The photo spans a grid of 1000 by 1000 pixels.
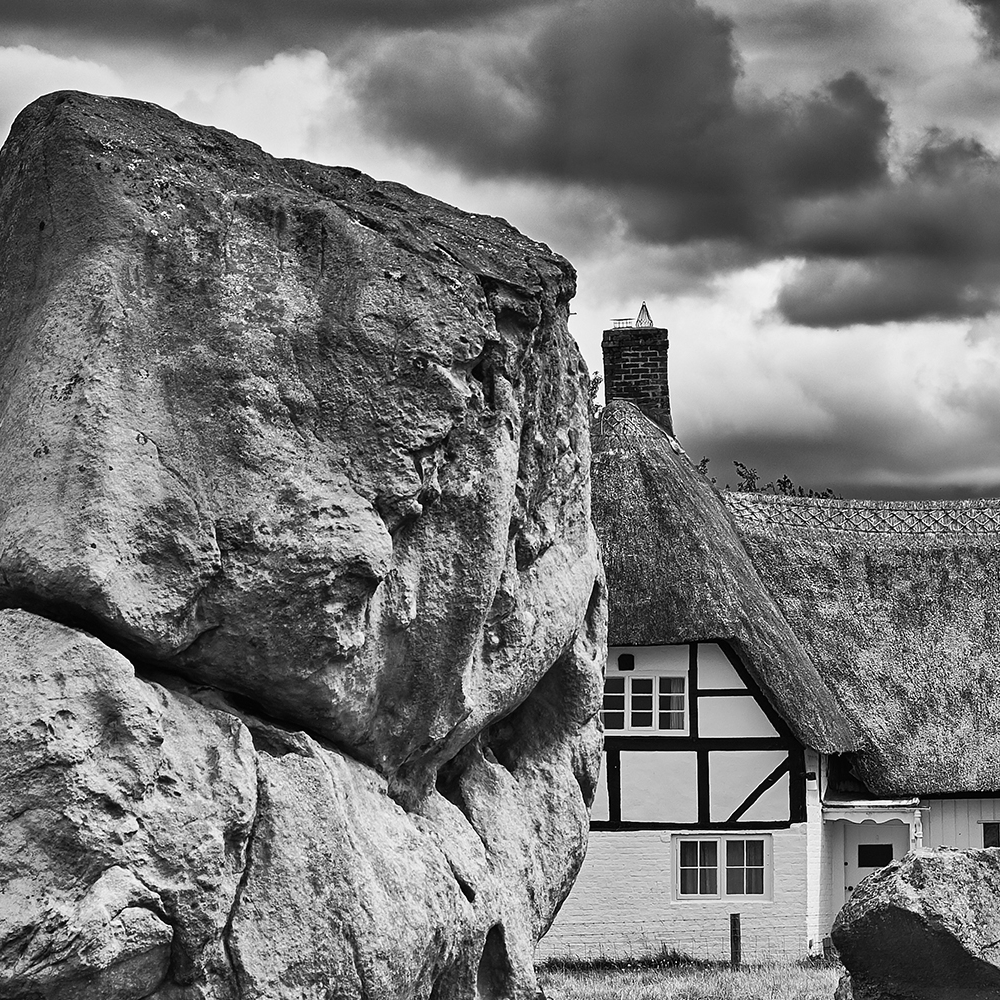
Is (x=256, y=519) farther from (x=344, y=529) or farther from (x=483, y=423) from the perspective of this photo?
(x=483, y=423)

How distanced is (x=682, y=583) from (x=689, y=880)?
396cm

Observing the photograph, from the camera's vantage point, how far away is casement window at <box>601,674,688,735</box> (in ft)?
65.9

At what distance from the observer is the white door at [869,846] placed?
71.6 ft

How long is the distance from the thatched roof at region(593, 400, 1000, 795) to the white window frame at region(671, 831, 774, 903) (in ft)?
5.40

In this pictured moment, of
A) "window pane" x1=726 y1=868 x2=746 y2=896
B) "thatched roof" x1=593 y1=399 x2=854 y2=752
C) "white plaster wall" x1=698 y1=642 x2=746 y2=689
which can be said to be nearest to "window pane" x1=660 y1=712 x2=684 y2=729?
"white plaster wall" x1=698 y1=642 x2=746 y2=689

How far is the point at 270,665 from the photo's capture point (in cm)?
605

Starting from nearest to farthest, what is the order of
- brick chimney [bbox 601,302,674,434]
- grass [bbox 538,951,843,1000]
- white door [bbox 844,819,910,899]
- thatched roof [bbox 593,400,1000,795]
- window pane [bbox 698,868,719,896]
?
grass [bbox 538,951,843,1000] → thatched roof [bbox 593,400,1000,795] → window pane [bbox 698,868,719,896] → white door [bbox 844,819,910,899] → brick chimney [bbox 601,302,674,434]

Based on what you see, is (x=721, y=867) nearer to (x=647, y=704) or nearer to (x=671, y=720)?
(x=671, y=720)

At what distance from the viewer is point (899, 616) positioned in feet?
74.0

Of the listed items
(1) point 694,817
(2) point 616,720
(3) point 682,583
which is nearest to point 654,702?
(2) point 616,720

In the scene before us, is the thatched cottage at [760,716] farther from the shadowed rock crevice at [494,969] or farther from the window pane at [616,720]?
the shadowed rock crevice at [494,969]

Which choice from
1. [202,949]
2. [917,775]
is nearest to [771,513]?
[917,775]

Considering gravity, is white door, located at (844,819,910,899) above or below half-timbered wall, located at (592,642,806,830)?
below

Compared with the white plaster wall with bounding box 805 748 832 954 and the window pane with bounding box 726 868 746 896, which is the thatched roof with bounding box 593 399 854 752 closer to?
the white plaster wall with bounding box 805 748 832 954
